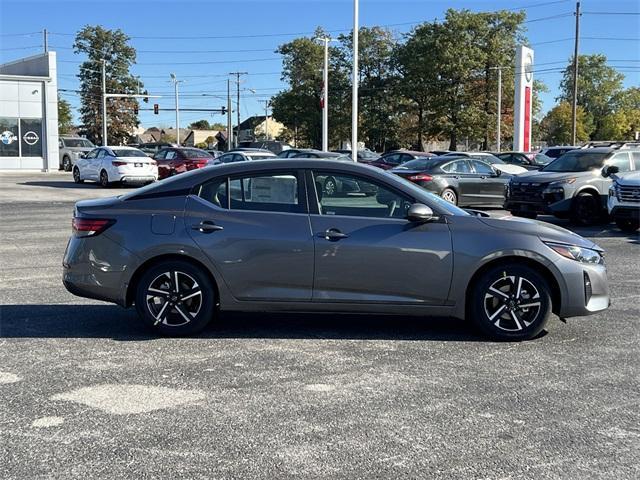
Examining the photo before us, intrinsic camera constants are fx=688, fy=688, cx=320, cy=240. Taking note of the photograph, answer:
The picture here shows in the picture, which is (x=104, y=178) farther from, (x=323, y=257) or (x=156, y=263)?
(x=323, y=257)

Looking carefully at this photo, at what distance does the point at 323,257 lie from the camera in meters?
5.78

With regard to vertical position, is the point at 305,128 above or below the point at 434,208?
above

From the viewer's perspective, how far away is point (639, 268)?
32.0 ft

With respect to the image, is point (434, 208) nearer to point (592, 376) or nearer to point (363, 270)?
point (363, 270)

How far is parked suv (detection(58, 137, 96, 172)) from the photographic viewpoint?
1522 inches

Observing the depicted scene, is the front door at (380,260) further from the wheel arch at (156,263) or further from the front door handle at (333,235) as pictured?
the wheel arch at (156,263)

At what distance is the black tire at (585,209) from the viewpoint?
48.0ft

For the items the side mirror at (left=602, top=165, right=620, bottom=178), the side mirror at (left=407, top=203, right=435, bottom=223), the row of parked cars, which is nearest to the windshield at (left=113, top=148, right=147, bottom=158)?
the row of parked cars

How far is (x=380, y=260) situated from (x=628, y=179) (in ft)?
30.3

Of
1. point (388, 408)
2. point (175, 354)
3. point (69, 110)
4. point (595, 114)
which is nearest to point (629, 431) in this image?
point (388, 408)

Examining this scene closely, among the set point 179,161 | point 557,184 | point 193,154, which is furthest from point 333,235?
point 193,154

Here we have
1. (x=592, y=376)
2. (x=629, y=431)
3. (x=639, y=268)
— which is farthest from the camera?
(x=639, y=268)

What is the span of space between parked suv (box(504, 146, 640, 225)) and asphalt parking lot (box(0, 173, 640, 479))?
25.7ft

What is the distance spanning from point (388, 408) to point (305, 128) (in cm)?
7395
